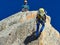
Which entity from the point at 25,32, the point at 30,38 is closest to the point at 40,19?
the point at 30,38

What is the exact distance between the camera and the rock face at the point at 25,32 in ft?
153

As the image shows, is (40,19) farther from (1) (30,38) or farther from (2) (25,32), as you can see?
(2) (25,32)

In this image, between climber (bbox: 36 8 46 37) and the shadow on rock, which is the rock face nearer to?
the shadow on rock

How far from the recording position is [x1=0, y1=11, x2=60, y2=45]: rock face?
153 ft

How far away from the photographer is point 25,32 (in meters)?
47.3

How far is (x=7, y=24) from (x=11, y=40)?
4.94 m

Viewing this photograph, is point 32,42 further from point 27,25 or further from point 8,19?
point 8,19

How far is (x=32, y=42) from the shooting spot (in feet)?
150

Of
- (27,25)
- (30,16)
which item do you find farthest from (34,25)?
(30,16)

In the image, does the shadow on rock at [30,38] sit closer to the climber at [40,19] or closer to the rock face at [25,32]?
the rock face at [25,32]

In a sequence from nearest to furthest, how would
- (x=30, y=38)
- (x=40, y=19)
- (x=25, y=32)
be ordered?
(x=40, y=19) → (x=30, y=38) → (x=25, y=32)

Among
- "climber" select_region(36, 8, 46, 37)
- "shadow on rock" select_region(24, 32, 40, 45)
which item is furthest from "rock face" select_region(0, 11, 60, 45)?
"climber" select_region(36, 8, 46, 37)

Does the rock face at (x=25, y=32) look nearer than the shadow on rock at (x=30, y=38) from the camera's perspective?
No

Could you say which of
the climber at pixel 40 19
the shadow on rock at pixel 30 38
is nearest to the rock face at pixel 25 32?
the shadow on rock at pixel 30 38
